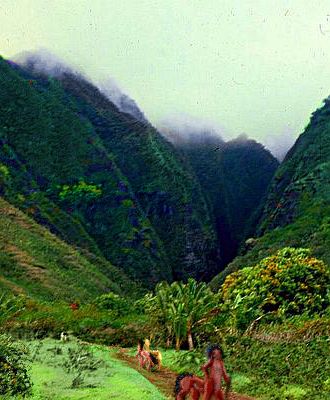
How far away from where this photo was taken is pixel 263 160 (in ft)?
583

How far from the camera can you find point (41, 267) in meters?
64.8

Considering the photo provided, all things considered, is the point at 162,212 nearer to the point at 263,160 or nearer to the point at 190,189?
the point at 190,189

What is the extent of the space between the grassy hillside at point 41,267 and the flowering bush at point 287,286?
83.8 feet

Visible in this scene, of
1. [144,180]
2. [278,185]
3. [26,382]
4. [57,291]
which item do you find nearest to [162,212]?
[144,180]

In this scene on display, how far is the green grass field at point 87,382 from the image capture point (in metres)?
12.4

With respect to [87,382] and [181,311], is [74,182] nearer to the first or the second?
[181,311]

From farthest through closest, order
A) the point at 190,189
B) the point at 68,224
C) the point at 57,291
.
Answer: the point at 190,189
the point at 68,224
the point at 57,291

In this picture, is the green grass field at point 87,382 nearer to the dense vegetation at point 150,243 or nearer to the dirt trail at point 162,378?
the dense vegetation at point 150,243

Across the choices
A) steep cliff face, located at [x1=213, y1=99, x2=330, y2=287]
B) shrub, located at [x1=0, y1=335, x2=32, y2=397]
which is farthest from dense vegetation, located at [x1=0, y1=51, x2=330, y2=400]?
steep cliff face, located at [x1=213, y1=99, x2=330, y2=287]

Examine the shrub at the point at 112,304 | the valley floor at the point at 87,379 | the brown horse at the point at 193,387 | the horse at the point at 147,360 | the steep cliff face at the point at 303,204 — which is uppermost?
the steep cliff face at the point at 303,204

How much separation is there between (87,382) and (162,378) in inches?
176

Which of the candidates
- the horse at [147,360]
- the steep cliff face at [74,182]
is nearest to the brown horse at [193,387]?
the horse at [147,360]

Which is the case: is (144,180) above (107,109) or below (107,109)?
below

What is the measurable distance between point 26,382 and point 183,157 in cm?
14855
